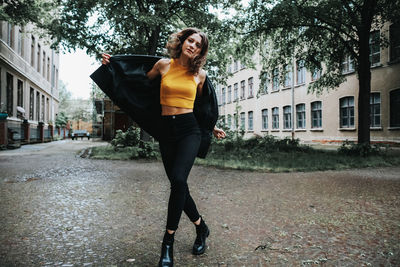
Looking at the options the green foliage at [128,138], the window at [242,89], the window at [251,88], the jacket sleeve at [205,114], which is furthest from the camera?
the window at [242,89]

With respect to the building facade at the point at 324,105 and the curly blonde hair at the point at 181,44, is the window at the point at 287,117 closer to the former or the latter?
the building facade at the point at 324,105

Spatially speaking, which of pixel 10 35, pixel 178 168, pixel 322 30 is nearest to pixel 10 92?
pixel 10 35

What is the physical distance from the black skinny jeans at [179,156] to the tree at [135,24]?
27.4 ft

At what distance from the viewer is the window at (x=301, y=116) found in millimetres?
25628

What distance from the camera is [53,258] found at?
252 cm

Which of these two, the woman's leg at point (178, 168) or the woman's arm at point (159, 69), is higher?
the woman's arm at point (159, 69)

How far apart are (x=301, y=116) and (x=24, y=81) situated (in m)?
22.3

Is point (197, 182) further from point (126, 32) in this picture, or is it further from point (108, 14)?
point (126, 32)

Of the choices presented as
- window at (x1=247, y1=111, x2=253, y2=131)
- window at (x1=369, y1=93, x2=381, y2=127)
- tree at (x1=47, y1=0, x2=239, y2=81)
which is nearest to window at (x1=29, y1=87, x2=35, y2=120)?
tree at (x1=47, y1=0, x2=239, y2=81)

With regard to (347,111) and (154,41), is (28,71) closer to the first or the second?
(154,41)

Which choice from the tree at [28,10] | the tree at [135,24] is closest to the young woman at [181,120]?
the tree at [135,24]

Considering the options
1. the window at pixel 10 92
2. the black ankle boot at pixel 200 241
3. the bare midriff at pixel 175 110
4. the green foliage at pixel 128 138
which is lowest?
the black ankle boot at pixel 200 241

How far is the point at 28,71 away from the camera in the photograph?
79.4 ft

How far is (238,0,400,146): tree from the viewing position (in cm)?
1263
